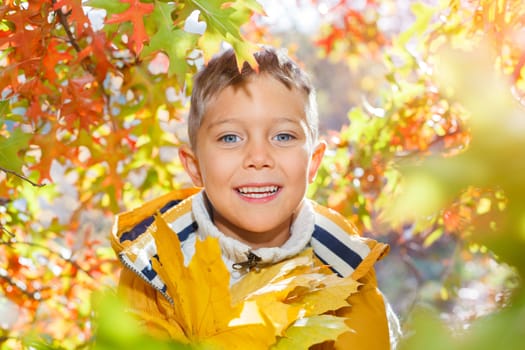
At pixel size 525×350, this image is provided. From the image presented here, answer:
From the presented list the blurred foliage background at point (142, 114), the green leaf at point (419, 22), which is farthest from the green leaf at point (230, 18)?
the green leaf at point (419, 22)

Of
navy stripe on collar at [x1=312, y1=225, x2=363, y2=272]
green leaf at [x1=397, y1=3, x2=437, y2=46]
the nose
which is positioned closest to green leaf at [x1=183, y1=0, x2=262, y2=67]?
the nose

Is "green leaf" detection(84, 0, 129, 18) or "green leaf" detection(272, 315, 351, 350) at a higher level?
"green leaf" detection(84, 0, 129, 18)

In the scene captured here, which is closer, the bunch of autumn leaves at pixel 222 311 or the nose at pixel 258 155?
the bunch of autumn leaves at pixel 222 311

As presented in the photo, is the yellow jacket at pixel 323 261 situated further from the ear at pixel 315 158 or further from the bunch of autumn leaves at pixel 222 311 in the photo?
the bunch of autumn leaves at pixel 222 311

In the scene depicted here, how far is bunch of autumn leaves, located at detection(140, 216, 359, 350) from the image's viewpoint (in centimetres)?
88

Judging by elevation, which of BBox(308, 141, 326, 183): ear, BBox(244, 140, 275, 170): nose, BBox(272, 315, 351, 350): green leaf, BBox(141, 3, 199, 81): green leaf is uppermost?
BBox(141, 3, 199, 81): green leaf

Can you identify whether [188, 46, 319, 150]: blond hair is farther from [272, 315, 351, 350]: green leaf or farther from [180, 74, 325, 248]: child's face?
[272, 315, 351, 350]: green leaf

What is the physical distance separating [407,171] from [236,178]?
3.90ft

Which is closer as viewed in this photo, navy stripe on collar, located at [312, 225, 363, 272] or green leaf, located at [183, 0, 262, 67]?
green leaf, located at [183, 0, 262, 67]

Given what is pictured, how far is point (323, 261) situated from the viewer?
158 centimetres

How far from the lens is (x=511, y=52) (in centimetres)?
166

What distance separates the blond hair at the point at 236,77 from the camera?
1.53m

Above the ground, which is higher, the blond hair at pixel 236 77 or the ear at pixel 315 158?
the blond hair at pixel 236 77

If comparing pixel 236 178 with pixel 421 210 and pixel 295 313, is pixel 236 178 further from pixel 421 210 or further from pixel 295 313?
pixel 421 210
